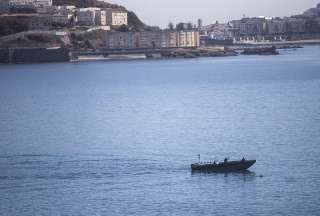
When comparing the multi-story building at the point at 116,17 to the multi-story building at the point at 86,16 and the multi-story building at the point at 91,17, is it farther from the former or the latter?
the multi-story building at the point at 86,16

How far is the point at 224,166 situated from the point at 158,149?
254cm

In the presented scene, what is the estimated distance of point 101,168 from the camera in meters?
18.1

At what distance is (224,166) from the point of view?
58.1ft

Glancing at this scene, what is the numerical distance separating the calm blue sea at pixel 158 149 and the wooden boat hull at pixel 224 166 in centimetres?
17

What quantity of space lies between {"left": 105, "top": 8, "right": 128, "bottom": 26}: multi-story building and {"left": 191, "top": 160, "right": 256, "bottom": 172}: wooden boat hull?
55.9 m

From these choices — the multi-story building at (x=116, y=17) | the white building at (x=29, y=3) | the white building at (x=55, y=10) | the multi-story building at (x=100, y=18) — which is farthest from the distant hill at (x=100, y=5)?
the multi-story building at (x=100, y=18)

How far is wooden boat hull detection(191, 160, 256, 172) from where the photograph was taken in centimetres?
1767

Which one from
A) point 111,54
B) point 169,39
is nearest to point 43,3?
point 169,39

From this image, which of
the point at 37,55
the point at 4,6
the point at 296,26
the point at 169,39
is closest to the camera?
the point at 37,55

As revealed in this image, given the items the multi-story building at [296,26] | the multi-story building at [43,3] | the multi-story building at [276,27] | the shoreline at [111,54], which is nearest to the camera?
the shoreline at [111,54]

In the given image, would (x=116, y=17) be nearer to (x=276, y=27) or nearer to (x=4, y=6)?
(x=4, y=6)

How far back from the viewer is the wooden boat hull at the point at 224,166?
58.0 feet

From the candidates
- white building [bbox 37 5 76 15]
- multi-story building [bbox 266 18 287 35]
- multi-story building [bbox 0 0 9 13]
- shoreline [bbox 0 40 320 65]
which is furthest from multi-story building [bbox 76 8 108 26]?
multi-story building [bbox 266 18 287 35]

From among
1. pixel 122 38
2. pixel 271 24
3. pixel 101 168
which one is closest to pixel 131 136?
pixel 101 168
